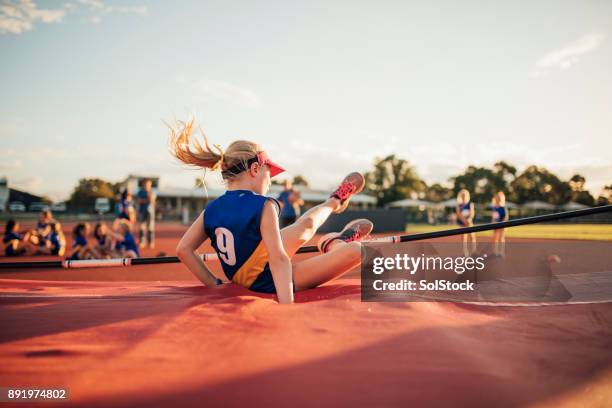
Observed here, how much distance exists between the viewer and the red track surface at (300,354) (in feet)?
3.43

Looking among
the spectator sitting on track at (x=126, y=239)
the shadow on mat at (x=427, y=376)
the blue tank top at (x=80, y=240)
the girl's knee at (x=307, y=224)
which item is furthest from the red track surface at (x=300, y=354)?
the blue tank top at (x=80, y=240)

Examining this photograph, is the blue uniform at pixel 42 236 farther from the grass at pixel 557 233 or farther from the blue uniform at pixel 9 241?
the grass at pixel 557 233

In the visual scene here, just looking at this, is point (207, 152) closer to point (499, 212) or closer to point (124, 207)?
point (124, 207)

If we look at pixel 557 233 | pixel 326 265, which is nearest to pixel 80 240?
pixel 326 265

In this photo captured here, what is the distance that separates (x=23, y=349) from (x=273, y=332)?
3.05 feet

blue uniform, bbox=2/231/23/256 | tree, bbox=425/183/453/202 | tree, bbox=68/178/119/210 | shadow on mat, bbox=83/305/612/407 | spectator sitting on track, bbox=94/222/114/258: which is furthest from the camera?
tree, bbox=425/183/453/202

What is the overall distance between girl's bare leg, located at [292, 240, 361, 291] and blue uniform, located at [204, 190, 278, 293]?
0.82ft

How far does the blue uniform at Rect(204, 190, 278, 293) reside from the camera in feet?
7.03

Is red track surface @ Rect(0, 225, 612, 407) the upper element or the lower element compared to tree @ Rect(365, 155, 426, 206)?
lower

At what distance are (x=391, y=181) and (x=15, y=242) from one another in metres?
59.6

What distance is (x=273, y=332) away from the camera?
55.9 inches

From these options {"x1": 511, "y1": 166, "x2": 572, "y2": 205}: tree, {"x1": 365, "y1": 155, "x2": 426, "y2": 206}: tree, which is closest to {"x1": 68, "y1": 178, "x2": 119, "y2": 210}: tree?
{"x1": 365, "y1": 155, "x2": 426, "y2": 206}: tree

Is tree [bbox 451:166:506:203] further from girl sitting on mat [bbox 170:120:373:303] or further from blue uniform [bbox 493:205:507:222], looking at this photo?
girl sitting on mat [bbox 170:120:373:303]

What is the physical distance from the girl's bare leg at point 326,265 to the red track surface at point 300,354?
568 millimetres
